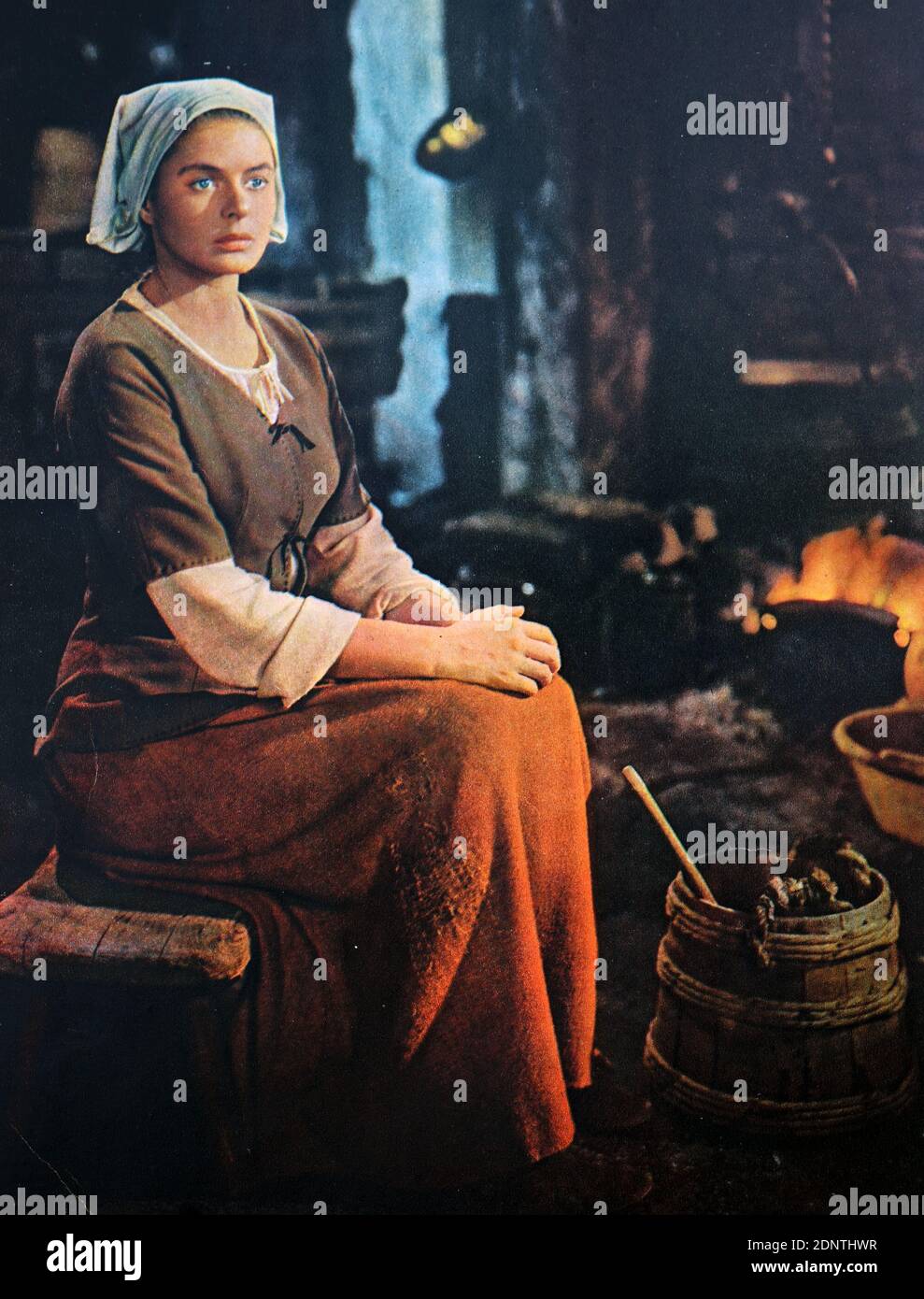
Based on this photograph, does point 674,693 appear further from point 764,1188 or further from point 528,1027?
point 764,1188

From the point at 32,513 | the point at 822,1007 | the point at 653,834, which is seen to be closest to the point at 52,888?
the point at 32,513

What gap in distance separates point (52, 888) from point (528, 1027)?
4.33 feet

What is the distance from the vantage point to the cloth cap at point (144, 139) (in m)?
3.54

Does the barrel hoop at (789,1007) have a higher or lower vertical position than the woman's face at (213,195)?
lower

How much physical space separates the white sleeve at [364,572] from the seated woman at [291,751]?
51 mm

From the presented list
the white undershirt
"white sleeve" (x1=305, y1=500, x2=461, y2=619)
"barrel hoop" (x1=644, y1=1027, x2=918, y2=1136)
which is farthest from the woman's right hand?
"barrel hoop" (x1=644, y1=1027, x2=918, y2=1136)

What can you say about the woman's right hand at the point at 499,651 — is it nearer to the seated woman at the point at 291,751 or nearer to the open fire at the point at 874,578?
the seated woman at the point at 291,751

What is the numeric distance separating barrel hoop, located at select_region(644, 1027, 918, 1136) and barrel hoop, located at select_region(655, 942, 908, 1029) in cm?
21

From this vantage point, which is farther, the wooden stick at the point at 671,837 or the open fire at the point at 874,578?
the open fire at the point at 874,578

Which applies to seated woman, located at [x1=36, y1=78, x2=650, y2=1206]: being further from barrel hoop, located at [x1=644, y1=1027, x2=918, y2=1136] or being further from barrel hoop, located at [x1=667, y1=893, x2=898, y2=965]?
barrel hoop, located at [x1=667, y1=893, x2=898, y2=965]

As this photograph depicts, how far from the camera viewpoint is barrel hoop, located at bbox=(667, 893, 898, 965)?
11.2ft

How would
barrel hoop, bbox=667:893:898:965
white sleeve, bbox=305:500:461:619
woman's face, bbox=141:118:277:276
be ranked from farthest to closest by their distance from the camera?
white sleeve, bbox=305:500:461:619
woman's face, bbox=141:118:277:276
barrel hoop, bbox=667:893:898:965

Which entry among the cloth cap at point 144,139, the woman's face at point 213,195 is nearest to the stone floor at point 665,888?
the woman's face at point 213,195
